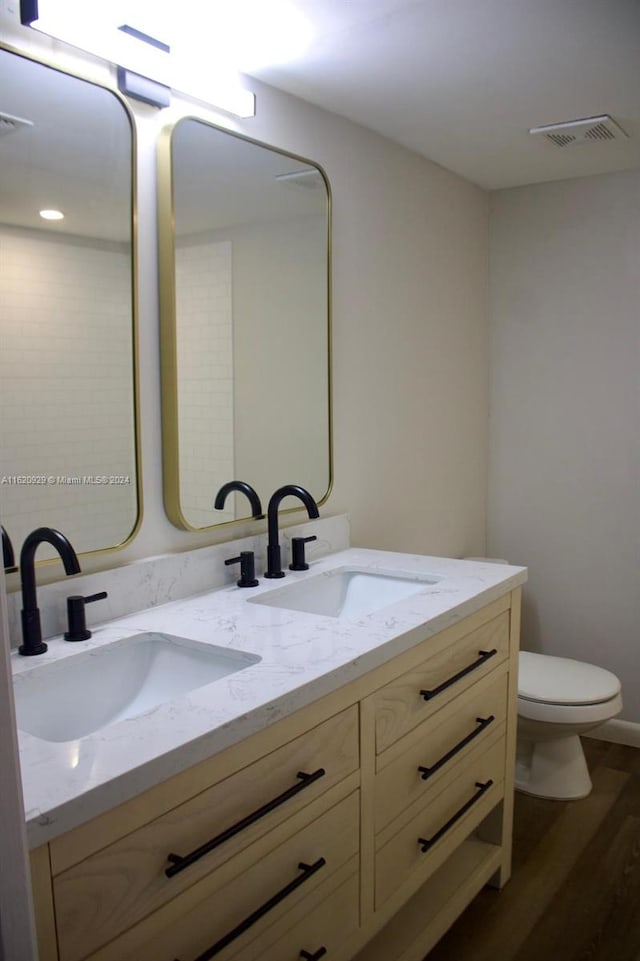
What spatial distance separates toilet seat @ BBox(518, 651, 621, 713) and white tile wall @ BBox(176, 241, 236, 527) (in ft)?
4.09

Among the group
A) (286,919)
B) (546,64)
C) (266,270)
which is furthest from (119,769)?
(546,64)

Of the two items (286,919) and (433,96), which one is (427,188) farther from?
(286,919)

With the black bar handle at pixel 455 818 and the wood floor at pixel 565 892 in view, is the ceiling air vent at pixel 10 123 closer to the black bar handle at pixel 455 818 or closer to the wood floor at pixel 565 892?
the black bar handle at pixel 455 818

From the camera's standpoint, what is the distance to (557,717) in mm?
2562

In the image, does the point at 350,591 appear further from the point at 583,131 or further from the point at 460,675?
the point at 583,131

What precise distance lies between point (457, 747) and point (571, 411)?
1.77m

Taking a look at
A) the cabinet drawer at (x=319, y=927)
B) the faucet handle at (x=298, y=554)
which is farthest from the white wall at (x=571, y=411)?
the cabinet drawer at (x=319, y=927)

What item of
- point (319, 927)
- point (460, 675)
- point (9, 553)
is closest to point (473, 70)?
point (460, 675)

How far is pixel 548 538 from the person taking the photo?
3359 mm

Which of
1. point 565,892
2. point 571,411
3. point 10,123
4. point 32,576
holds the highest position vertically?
point 10,123

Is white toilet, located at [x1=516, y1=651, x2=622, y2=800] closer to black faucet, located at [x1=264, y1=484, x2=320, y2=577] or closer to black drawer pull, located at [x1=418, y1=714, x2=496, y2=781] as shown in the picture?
black drawer pull, located at [x1=418, y1=714, x2=496, y2=781]

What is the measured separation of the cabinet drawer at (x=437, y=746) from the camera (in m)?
1.65

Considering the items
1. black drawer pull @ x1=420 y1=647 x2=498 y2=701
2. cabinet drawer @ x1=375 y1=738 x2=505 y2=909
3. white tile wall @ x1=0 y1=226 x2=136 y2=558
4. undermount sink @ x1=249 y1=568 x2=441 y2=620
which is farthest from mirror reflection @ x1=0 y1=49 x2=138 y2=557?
cabinet drawer @ x1=375 y1=738 x2=505 y2=909

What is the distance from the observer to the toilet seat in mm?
2580
